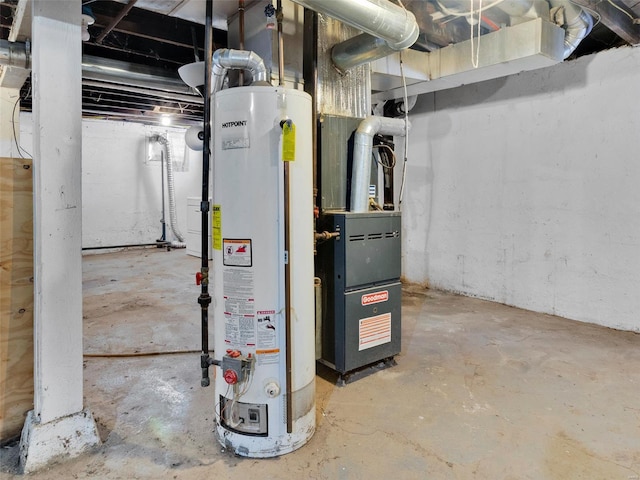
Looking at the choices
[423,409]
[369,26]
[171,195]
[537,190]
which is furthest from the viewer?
[171,195]

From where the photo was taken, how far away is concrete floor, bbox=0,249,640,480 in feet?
5.11

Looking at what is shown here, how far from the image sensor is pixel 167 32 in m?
3.39

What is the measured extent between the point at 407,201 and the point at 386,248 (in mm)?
2521

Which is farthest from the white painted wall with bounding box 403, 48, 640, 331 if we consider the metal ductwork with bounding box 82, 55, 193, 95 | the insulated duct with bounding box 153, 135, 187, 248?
the insulated duct with bounding box 153, 135, 187, 248

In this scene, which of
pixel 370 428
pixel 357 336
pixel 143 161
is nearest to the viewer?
pixel 370 428

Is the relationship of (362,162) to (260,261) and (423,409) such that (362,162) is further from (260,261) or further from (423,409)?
(423,409)

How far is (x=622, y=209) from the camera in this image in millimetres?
3146

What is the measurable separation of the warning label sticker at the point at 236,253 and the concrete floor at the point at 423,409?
2.55 feet

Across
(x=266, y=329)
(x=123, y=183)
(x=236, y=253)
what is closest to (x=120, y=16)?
(x=236, y=253)

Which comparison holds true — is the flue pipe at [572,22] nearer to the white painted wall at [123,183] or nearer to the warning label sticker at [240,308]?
the warning label sticker at [240,308]

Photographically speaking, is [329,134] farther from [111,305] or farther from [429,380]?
[111,305]

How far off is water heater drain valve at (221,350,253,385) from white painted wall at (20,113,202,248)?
6.43m

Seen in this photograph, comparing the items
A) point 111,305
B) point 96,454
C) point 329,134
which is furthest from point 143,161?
point 96,454

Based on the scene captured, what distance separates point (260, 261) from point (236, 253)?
0.33 feet
